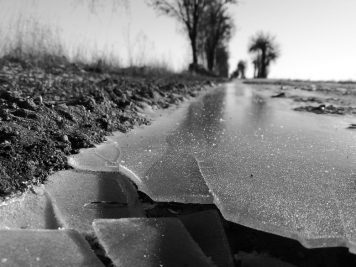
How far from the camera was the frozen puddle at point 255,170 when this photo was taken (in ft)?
3.82

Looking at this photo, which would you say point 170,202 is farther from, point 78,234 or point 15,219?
point 15,219

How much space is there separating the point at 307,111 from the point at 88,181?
9.02 ft

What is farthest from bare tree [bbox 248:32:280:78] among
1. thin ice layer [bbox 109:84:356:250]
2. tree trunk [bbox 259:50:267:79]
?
thin ice layer [bbox 109:84:356:250]

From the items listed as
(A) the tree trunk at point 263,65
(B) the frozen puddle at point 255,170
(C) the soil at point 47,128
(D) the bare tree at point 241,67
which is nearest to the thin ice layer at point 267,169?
(B) the frozen puddle at point 255,170

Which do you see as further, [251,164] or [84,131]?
[84,131]

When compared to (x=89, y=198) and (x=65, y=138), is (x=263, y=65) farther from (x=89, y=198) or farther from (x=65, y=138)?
(x=89, y=198)

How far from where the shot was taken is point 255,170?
5.32 ft

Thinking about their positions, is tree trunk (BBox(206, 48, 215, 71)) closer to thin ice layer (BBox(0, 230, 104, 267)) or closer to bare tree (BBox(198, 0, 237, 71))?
bare tree (BBox(198, 0, 237, 71))

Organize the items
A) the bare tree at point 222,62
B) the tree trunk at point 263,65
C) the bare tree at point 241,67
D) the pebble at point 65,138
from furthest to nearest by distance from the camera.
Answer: the bare tree at point 241,67 → the tree trunk at point 263,65 → the bare tree at point 222,62 → the pebble at point 65,138

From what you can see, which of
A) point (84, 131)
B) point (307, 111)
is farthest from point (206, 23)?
point (84, 131)

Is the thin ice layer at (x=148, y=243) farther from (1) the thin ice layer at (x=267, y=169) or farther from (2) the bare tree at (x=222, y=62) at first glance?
(2) the bare tree at (x=222, y=62)

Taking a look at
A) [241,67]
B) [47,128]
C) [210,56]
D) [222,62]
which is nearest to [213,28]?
[210,56]

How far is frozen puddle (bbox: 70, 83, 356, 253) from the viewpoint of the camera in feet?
3.82

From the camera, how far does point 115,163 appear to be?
1661mm
